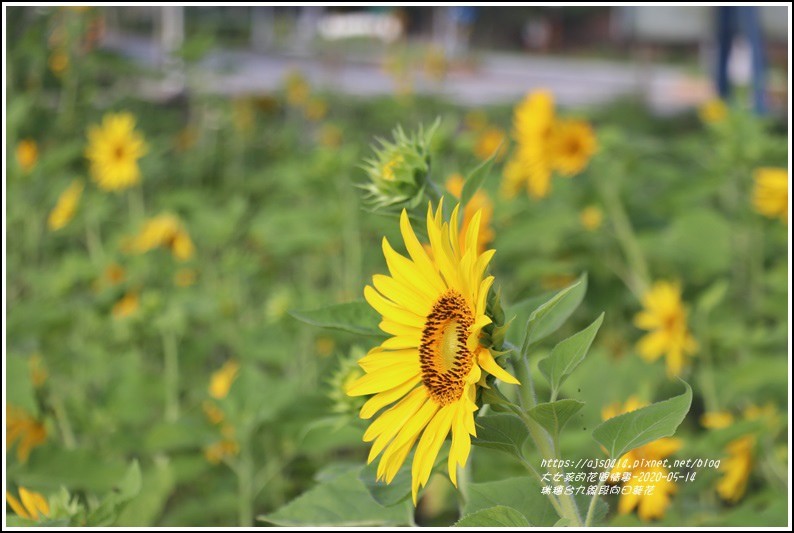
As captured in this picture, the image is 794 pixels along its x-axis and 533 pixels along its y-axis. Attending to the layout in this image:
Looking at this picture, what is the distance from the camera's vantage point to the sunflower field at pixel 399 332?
1.48 feet

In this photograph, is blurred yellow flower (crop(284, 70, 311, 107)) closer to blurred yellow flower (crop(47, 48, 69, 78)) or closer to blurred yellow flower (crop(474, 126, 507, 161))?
blurred yellow flower (crop(47, 48, 69, 78))

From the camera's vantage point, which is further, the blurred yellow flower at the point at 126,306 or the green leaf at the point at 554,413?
the blurred yellow flower at the point at 126,306

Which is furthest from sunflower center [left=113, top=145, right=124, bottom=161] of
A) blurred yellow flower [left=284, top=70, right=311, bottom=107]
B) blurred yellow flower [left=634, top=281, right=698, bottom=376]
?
blurred yellow flower [left=634, top=281, right=698, bottom=376]

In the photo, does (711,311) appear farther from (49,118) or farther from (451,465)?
(49,118)

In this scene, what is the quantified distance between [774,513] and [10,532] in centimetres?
58

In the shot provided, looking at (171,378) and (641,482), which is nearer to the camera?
(641,482)

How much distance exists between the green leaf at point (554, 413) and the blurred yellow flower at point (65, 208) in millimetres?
1591

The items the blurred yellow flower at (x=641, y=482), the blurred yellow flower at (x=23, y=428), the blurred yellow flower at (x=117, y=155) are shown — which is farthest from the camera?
the blurred yellow flower at (x=117, y=155)

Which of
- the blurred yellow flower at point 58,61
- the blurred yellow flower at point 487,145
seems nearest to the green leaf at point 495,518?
the blurred yellow flower at point 487,145

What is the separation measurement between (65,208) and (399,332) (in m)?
1.56

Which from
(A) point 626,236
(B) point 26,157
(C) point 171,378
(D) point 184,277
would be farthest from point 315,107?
(C) point 171,378

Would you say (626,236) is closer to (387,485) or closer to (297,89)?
(387,485)

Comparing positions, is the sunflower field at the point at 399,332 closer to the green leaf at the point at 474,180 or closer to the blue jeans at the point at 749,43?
the green leaf at the point at 474,180

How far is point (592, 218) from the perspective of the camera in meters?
1.63
